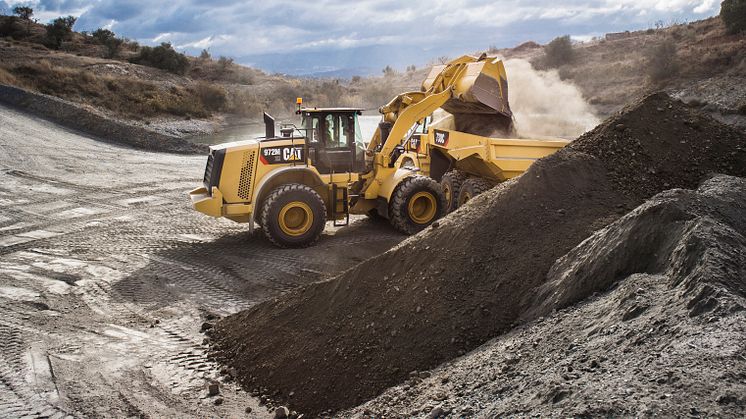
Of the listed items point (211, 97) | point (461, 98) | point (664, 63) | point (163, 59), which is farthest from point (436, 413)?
point (163, 59)

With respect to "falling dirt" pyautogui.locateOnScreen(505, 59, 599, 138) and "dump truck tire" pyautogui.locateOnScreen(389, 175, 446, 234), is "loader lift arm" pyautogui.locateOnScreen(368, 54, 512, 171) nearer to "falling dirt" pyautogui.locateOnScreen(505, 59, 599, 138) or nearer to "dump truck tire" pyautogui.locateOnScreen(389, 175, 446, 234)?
"dump truck tire" pyautogui.locateOnScreen(389, 175, 446, 234)

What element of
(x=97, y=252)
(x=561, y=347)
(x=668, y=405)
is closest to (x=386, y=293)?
(x=561, y=347)

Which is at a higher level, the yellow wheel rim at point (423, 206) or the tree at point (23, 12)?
the tree at point (23, 12)

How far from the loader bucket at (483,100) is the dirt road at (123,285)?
2729 mm

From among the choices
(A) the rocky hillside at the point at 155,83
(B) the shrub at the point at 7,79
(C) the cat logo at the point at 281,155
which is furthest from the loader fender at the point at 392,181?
(B) the shrub at the point at 7,79

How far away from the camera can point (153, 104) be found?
1278 inches

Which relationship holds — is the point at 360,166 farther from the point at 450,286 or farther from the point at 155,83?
the point at 155,83

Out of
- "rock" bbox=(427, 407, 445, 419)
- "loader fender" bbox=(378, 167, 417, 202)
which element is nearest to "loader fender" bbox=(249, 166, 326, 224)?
"loader fender" bbox=(378, 167, 417, 202)

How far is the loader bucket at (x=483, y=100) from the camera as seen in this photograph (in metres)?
11.8

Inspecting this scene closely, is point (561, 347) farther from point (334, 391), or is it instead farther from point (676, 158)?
point (676, 158)

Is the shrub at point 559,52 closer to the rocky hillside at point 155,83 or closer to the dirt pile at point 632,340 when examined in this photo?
the rocky hillside at point 155,83

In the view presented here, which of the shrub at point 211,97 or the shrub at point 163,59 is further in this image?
the shrub at point 163,59

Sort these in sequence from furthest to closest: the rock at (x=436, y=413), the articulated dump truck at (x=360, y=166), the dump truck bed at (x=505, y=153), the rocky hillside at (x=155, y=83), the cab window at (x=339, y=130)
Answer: the rocky hillside at (x=155, y=83) < the cab window at (x=339, y=130) < the dump truck bed at (x=505, y=153) < the articulated dump truck at (x=360, y=166) < the rock at (x=436, y=413)

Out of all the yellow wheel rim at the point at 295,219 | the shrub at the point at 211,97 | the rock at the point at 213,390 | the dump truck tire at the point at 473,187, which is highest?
the shrub at the point at 211,97
